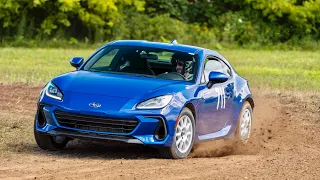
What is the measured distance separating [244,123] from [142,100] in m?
2.94

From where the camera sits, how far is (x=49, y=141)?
12.0 meters

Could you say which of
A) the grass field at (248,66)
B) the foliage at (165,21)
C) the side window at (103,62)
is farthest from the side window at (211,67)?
the foliage at (165,21)

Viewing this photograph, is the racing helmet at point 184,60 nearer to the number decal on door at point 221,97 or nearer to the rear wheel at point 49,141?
the number decal on door at point 221,97

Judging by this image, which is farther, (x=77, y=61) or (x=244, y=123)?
(x=244, y=123)

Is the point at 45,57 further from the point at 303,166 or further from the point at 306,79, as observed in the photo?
the point at 303,166

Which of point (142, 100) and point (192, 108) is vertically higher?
point (142, 100)

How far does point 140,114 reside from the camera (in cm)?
1127

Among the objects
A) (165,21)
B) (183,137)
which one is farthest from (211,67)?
(165,21)

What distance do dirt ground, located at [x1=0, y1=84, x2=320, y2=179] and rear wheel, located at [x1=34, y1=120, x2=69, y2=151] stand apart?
91 millimetres

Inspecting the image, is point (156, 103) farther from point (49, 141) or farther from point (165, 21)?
point (165, 21)

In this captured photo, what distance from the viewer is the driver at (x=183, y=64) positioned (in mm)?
12586

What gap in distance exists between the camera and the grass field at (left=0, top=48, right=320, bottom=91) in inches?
853

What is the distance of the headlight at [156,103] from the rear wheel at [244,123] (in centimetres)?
246

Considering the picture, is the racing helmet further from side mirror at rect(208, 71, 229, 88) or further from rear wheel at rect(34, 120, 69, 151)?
rear wheel at rect(34, 120, 69, 151)
